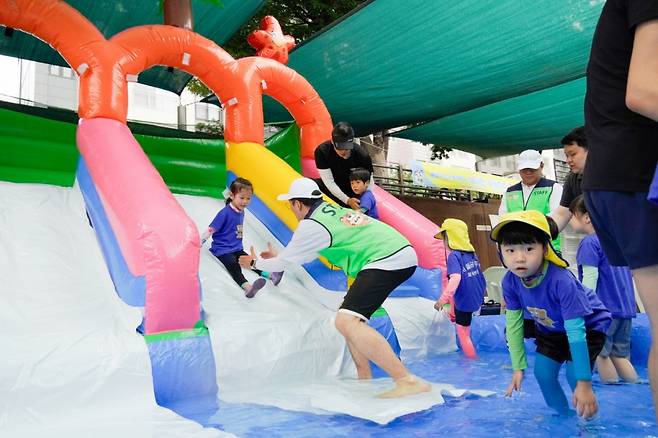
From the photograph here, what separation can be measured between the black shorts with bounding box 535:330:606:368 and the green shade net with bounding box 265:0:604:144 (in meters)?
2.92

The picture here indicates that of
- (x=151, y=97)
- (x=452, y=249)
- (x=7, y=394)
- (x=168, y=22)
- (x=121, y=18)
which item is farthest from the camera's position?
(x=151, y=97)

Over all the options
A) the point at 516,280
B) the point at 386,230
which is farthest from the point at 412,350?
the point at 516,280

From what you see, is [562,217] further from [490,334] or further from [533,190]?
[490,334]

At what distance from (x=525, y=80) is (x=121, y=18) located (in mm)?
4268

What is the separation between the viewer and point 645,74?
3.11 feet

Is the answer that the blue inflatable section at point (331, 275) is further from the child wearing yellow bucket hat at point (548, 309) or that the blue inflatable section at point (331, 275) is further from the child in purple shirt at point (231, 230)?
the child wearing yellow bucket hat at point (548, 309)

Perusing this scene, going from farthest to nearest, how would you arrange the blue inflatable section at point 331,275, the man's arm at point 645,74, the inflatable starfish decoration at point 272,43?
1. the inflatable starfish decoration at point 272,43
2. the blue inflatable section at point 331,275
3. the man's arm at point 645,74

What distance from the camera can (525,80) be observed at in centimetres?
510

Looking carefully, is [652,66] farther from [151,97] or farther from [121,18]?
[151,97]

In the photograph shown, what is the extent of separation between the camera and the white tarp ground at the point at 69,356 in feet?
6.48

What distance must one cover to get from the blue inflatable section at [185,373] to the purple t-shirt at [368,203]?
2.10 m

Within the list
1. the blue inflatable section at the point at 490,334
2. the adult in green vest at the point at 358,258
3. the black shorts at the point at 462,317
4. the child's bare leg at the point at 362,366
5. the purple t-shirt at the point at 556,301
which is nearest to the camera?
the purple t-shirt at the point at 556,301

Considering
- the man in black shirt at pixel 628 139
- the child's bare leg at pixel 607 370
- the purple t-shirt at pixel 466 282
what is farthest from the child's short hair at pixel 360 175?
the man in black shirt at pixel 628 139

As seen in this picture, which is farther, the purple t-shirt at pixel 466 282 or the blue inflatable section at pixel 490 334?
the blue inflatable section at pixel 490 334
